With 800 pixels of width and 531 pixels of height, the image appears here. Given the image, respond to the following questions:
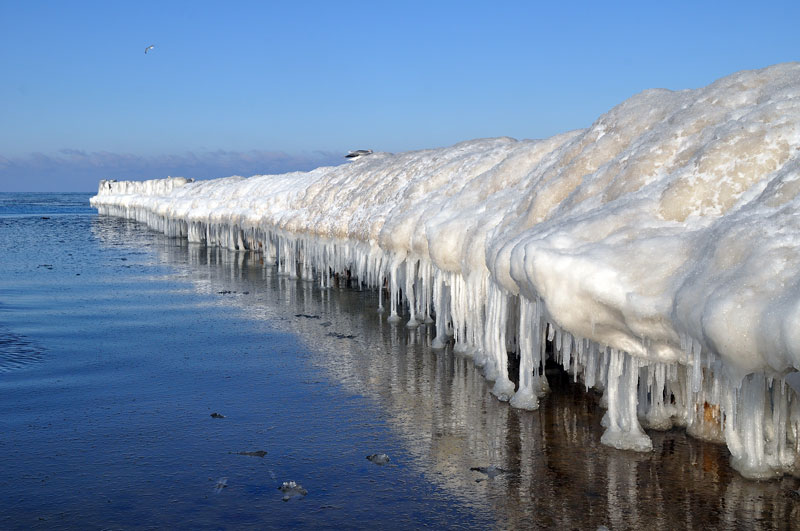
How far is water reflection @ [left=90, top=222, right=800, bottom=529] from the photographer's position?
511cm

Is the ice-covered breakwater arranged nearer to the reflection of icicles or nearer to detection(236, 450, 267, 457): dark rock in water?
the reflection of icicles

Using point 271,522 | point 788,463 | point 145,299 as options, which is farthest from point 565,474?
point 145,299

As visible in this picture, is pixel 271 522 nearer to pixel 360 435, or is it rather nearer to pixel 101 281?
pixel 360 435

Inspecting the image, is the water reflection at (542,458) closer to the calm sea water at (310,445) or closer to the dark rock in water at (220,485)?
the calm sea water at (310,445)

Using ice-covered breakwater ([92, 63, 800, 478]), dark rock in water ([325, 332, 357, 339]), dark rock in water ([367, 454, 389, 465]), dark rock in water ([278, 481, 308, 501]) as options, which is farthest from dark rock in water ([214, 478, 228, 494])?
dark rock in water ([325, 332, 357, 339])

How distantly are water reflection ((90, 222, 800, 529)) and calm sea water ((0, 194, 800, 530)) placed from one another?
20mm

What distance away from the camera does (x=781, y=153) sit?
19.9ft

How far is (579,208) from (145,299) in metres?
11.0

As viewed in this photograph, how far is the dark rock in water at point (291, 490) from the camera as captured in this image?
18.1 ft

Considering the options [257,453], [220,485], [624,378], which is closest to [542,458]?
[624,378]

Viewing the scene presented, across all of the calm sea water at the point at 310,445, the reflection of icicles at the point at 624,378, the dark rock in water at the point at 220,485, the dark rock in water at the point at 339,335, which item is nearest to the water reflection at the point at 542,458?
the calm sea water at the point at 310,445

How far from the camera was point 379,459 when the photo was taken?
6.21 meters

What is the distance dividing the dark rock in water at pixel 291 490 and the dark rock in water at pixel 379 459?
0.75 meters

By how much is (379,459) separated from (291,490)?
0.88 metres
